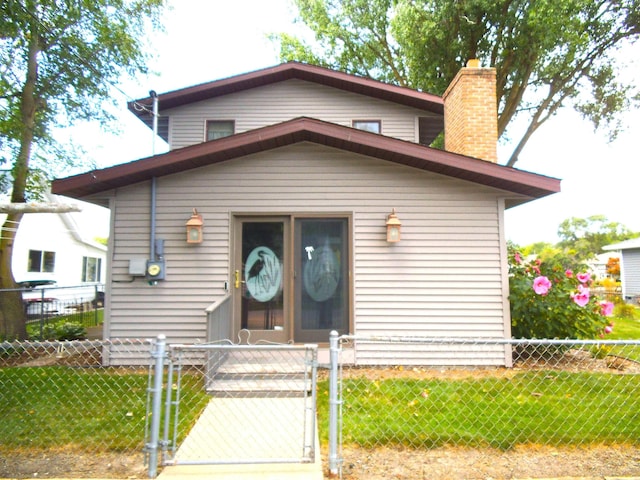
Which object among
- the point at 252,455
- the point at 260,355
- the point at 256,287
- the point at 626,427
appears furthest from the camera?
the point at 256,287

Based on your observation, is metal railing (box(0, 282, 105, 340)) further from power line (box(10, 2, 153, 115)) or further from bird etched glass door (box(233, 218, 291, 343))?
bird etched glass door (box(233, 218, 291, 343))

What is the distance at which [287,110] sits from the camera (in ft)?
31.3

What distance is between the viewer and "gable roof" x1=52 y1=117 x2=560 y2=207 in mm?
5895

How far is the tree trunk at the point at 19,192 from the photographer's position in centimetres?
838

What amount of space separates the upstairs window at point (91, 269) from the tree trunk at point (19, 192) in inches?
452

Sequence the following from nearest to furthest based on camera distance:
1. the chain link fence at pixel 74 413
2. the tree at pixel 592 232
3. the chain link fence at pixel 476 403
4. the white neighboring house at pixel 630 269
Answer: the chain link fence at pixel 74 413, the chain link fence at pixel 476 403, the white neighboring house at pixel 630 269, the tree at pixel 592 232

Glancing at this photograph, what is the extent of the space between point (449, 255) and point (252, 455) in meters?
4.33

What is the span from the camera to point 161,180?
6457 millimetres

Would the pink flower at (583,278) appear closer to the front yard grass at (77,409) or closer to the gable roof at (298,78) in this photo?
the gable roof at (298,78)

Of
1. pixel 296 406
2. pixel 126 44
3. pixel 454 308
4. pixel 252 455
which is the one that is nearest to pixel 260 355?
pixel 296 406

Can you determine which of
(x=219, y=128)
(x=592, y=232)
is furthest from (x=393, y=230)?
(x=592, y=232)

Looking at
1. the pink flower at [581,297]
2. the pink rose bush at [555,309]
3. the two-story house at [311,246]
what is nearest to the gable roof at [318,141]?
the two-story house at [311,246]

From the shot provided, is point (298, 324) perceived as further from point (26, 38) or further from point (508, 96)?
point (508, 96)

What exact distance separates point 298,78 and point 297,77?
4 centimetres
